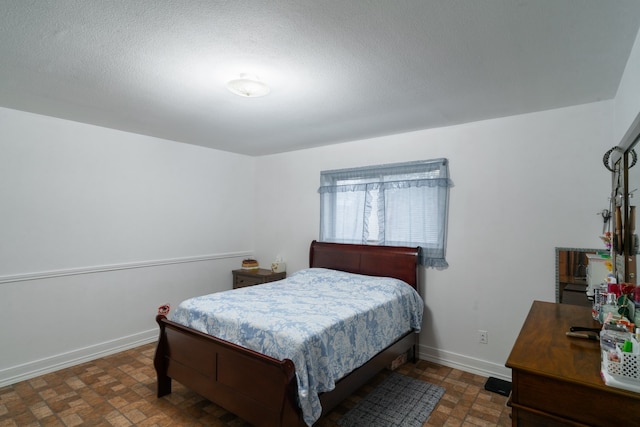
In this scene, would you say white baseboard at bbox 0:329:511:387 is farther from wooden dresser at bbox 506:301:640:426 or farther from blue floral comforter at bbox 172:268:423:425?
wooden dresser at bbox 506:301:640:426

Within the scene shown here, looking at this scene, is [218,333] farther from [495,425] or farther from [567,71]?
[567,71]

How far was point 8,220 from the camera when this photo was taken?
2803 millimetres

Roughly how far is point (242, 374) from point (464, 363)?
7.14 ft

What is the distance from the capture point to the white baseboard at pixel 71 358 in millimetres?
2775

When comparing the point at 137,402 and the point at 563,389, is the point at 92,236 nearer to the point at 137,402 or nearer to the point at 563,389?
the point at 137,402

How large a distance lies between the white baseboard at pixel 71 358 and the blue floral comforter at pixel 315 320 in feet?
4.52

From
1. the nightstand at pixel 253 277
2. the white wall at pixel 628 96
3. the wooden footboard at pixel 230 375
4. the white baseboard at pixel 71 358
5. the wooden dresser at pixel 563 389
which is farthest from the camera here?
the nightstand at pixel 253 277

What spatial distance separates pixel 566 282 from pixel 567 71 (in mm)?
1610

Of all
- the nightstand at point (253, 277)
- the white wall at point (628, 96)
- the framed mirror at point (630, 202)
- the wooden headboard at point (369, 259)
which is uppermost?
the white wall at point (628, 96)

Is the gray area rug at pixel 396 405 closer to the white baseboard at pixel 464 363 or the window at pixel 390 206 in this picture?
the white baseboard at pixel 464 363

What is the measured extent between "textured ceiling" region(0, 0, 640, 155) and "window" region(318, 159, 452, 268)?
664 millimetres

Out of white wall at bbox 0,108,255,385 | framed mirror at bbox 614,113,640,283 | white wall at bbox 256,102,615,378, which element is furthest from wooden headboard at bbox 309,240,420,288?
framed mirror at bbox 614,113,640,283

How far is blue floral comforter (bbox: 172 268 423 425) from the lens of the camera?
6.35 ft

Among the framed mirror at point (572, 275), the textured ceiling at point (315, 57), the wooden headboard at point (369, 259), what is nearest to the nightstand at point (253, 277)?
the wooden headboard at point (369, 259)
